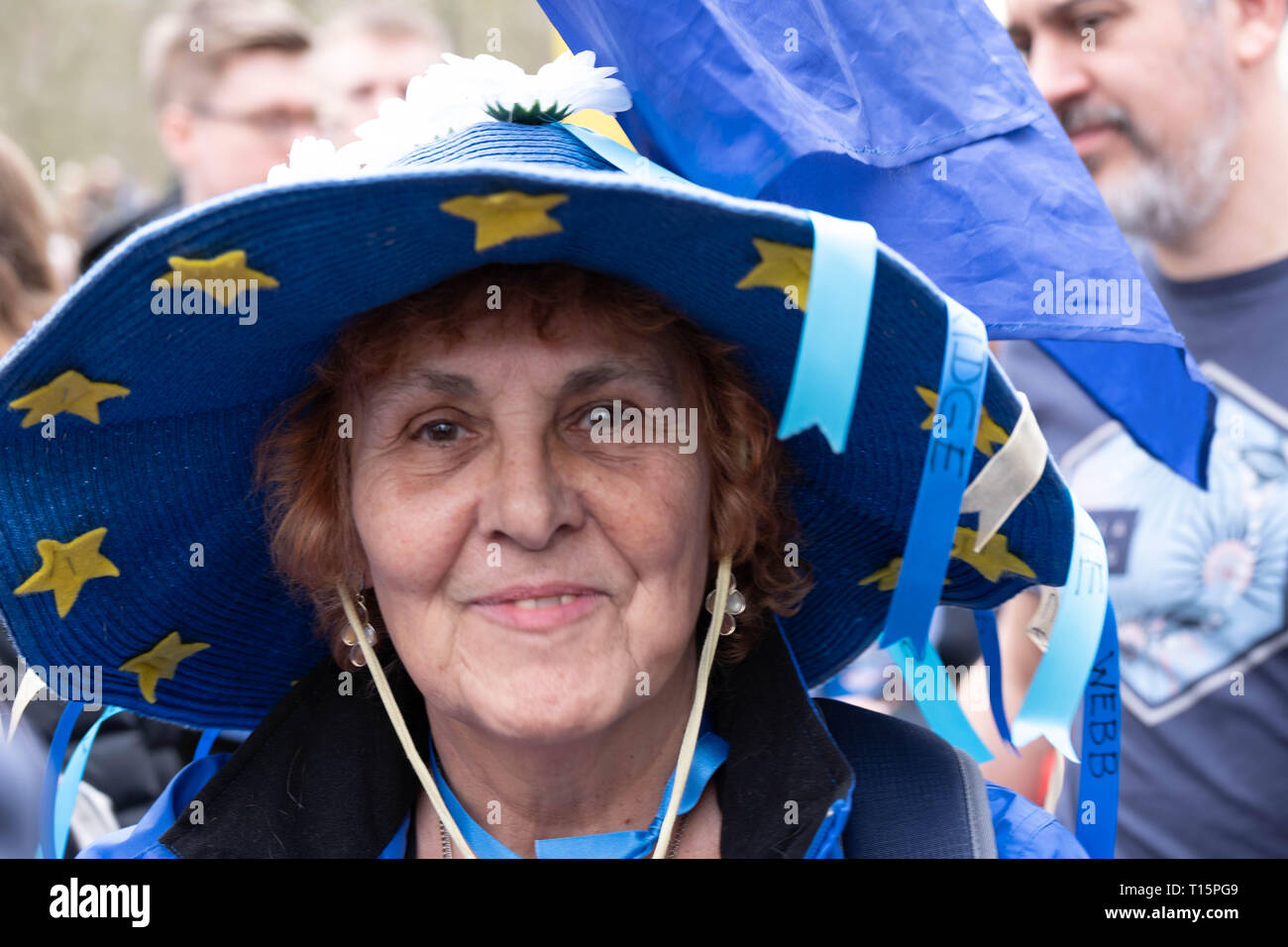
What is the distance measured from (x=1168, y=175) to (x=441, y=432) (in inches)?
75.6

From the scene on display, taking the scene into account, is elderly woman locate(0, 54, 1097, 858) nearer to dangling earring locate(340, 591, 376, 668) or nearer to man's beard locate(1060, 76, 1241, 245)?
dangling earring locate(340, 591, 376, 668)

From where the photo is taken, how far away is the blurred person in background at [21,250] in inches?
135

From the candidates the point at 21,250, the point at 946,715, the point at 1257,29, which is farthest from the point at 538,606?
the point at 21,250

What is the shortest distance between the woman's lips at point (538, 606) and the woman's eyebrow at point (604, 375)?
24cm

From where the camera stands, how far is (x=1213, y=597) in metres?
2.86

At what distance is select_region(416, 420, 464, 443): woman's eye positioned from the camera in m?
1.82

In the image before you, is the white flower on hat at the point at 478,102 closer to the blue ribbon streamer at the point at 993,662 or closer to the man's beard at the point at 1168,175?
the blue ribbon streamer at the point at 993,662

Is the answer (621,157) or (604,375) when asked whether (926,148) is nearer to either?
(621,157)

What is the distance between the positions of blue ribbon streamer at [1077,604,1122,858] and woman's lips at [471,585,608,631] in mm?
712

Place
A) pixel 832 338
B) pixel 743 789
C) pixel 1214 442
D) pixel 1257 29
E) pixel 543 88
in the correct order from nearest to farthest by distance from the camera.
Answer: pixel 832 338 → pixel 543 88 → pixel 743 789 → pixel 1214 442 → pixel 1257 29

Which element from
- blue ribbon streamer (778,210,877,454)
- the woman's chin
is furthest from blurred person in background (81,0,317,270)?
blue ribbon streamer (778,210,877,454)

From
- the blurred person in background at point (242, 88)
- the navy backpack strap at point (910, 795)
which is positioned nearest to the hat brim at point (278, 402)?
the navy backpack strap at point (910, 795)

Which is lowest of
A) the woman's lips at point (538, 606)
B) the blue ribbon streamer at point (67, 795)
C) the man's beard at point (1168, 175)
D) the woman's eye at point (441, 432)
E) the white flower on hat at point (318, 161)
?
the blue ribbon streamer at point (67, 795)
